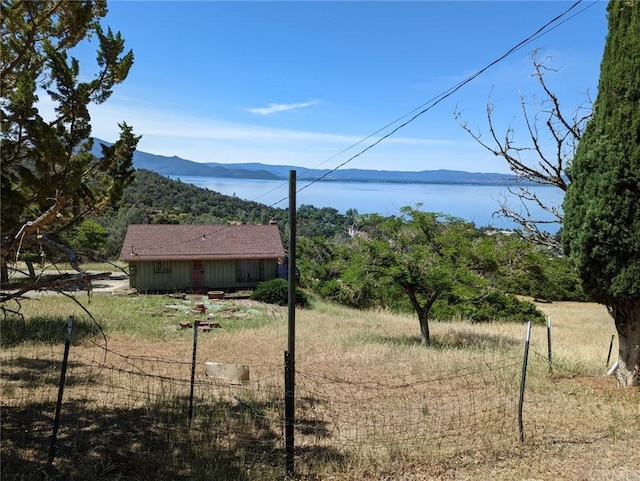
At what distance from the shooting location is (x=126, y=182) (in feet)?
24.9

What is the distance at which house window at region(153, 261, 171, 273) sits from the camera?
28.1m

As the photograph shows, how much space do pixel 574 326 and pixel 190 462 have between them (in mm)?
22576

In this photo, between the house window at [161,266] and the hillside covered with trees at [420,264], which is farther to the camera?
the house window at [161,266]

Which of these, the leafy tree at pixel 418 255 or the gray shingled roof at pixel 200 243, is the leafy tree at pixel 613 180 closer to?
the leafy tree at pixel 418 255

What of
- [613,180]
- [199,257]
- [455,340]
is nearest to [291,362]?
[613,180]

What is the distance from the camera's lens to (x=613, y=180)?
7965 mm

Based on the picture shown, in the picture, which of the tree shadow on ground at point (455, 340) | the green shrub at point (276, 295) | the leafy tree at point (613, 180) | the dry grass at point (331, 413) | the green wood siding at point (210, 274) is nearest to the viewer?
the dry grass at point (331, 413)

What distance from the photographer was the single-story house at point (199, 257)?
1097 inches

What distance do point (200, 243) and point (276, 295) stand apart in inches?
280

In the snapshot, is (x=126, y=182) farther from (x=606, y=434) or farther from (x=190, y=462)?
(x=606, y=434)

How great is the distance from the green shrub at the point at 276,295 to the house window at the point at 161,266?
5.89m

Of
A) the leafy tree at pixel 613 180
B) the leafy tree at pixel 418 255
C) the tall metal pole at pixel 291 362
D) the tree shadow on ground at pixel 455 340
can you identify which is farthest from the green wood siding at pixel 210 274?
the tall metal pole at pixel 291 362

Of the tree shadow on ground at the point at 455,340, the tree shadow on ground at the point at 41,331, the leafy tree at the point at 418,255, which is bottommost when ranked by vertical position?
the tree shadow on ground at the point at 455,340

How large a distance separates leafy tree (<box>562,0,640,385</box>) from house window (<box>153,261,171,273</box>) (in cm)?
2402
